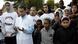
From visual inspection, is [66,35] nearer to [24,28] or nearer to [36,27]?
[24,28]

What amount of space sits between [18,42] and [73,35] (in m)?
1.92

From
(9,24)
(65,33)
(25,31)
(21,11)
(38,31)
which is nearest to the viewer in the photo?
(65,33)

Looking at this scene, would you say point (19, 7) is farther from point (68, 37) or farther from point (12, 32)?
point (68, 37)

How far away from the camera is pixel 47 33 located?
8.87 metres

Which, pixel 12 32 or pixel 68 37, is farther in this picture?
pixel 12 32

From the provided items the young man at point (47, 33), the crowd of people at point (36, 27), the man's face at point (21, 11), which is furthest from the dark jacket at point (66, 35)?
the man's face at point (21, 11)

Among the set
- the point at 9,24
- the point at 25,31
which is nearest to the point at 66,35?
the point at 25,31

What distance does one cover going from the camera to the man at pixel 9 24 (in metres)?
9.71

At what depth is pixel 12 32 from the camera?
9750mm

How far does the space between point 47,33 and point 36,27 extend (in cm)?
87

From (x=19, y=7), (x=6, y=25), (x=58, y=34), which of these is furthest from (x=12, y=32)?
(x=58, y=34)

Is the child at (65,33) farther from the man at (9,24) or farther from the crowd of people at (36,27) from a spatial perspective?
the man at (9,24)

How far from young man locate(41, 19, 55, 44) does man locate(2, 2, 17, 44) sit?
3.94 ft

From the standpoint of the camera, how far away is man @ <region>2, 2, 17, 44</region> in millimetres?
9711
